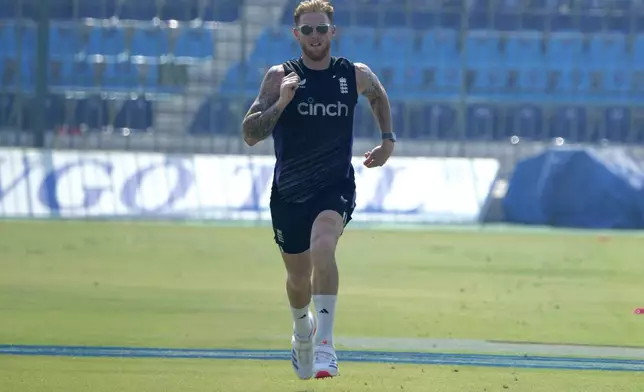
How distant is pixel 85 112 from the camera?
1732 inches

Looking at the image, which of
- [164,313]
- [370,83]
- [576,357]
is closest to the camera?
[370,83]

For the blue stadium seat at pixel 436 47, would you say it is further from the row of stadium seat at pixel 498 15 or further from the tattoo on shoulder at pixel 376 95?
the tattoo on shoulder at pixel 376 95

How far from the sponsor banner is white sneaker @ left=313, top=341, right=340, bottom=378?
20.5m

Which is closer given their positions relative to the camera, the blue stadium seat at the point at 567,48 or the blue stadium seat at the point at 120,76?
the blue stadium seat at the point at 120,76

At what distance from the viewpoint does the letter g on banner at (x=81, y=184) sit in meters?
27.8

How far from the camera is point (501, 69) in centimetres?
4712

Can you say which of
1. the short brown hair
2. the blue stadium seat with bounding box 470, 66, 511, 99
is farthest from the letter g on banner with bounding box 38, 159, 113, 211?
the short brown hair

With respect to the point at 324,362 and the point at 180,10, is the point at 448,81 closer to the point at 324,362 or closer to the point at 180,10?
the point at 180,10

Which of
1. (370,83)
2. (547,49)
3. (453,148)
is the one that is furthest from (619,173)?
(370,83)

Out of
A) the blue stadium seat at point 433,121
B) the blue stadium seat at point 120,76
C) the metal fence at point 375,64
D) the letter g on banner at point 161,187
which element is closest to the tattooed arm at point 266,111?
the letter g on banner at point 161,187

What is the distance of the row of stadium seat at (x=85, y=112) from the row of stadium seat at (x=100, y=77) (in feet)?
1.38

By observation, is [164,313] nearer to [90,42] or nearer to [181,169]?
[181,169]

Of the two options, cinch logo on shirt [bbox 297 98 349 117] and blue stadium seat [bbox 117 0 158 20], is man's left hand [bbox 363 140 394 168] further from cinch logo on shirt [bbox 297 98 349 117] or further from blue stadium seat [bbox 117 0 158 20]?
blue stadium seat [bbox 117 0 158 20]

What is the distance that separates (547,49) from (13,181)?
23.1 meters
